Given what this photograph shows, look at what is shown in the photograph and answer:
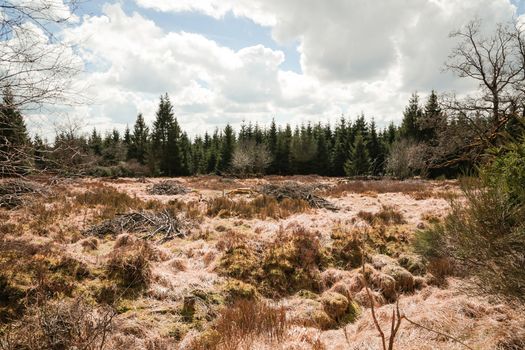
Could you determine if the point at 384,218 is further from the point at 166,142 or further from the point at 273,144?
the point at 273,144

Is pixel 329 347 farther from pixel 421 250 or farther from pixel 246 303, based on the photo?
pixel 421 250

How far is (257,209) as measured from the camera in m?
12.2

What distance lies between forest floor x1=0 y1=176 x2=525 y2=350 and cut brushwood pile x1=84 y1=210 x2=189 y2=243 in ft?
0.19

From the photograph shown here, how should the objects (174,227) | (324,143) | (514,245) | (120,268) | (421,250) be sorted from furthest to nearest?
(324,143)
(174,227)
(421,250)
(120,268)
(514,245)

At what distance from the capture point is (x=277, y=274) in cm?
706

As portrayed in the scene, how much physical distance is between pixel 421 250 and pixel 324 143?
38.3 m

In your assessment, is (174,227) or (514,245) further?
(174,227)

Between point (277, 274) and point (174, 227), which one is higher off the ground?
point (174, 227)

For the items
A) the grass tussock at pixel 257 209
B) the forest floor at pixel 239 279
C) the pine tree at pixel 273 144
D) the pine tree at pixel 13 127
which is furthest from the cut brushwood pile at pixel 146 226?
the pine tree at pixel 273 144

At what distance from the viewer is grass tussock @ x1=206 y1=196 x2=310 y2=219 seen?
1141 centimetres

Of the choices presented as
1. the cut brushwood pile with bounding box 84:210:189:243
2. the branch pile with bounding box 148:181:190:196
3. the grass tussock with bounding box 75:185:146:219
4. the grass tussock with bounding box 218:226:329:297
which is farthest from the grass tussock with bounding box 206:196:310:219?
the branch pile with bounding box 148:181:190:196

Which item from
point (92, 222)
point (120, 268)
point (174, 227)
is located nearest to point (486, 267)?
point (120, 268)

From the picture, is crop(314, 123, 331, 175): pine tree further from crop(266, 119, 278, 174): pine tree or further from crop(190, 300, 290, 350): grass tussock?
crop(190, 300, 290, 350): grass tussock

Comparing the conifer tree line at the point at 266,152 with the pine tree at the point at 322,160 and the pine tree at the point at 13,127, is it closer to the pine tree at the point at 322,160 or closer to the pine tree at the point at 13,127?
the pine tree at the point at 322,160
